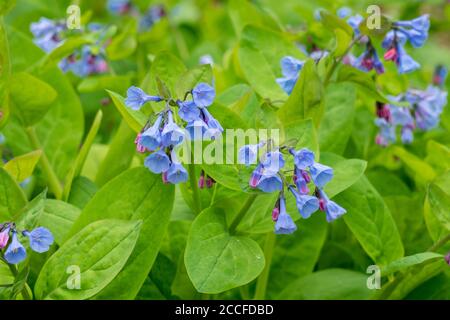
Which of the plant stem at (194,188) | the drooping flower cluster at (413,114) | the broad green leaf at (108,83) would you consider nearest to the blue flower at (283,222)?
the plant stem at (194,188)

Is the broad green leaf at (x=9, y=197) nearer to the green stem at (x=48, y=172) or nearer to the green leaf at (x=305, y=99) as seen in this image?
the green stem at (x=48, y=172)

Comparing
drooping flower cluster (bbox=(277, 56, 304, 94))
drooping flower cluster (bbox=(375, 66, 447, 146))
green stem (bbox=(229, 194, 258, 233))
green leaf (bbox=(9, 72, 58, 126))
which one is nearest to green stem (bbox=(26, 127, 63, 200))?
green leaf (bbox=(9, 72, 58, 126))

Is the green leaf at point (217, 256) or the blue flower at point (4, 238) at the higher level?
the blue flower at point (4, 238)

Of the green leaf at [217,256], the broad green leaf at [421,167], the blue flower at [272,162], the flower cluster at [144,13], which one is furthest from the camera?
the flower cluster at [144,13]

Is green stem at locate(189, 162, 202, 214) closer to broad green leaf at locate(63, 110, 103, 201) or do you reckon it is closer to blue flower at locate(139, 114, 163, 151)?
blue flower at locate(139, 114, 163, 151)

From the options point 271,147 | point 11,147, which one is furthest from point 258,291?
point 11,147

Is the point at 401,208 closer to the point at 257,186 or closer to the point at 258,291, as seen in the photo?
the point at 258,291
